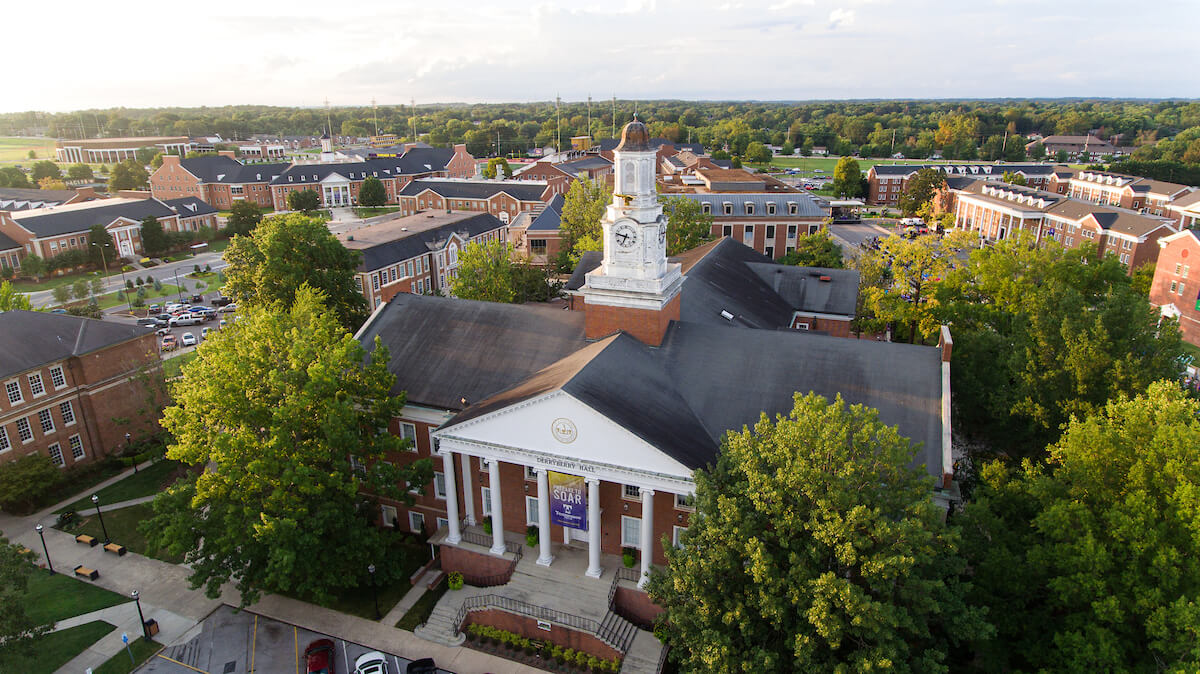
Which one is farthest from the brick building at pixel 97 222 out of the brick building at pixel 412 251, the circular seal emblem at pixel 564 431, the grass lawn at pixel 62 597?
the circular seal emblem at pixel 564 431

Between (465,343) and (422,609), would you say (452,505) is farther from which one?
(465,343)

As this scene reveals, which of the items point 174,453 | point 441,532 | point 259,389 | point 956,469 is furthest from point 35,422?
point 956,469

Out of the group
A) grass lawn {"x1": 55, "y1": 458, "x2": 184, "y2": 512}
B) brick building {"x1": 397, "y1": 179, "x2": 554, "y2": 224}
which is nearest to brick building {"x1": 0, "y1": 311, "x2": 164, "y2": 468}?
grass lawn {"x1": 55, "y1": 458, "x2": 184, "y2": 512}

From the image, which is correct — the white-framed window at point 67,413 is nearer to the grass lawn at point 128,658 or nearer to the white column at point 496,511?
the grass lawn at point 128,658

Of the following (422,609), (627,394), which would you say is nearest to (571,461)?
(627,394)

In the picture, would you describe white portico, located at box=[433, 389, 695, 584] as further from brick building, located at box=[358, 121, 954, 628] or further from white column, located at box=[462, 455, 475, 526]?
white column, located at box=[462, 455, 475, 526]

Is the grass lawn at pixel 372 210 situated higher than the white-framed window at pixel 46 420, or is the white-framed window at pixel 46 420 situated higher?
the white-framed window at pixel 46 420
